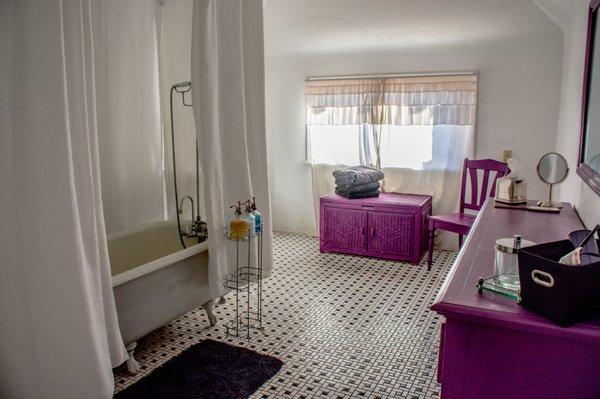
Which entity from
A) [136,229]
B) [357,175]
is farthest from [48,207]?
[357,175]

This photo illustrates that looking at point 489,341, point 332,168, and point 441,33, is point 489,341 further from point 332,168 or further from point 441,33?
point 332,168

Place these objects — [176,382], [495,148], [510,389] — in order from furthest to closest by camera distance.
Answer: [495,148], [176,382], [510,389]

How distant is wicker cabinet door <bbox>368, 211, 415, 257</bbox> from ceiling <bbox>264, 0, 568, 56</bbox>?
5.20 ft

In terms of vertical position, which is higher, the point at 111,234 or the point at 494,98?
the point at 494,98

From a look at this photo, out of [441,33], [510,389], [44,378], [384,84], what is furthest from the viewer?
[384,84]

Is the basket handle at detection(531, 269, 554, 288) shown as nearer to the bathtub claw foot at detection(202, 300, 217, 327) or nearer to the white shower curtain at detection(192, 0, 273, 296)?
the white shower curtain at detection(192, 0, 273, 296)

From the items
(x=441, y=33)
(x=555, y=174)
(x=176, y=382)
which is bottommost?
(x=176, y=382)

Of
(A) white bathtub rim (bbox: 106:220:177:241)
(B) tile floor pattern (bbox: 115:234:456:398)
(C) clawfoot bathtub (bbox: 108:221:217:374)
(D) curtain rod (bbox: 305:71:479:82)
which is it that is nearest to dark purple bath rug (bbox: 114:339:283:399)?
(B) tile floor pattern (bbox: 115:234:456:398)

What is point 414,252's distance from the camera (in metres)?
4.20

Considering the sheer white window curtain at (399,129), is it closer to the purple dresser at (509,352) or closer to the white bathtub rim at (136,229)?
the white bathtub rim at (136,229)

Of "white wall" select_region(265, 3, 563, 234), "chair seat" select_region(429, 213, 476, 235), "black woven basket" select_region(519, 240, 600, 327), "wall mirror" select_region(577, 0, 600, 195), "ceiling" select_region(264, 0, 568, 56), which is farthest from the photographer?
"white wall" select_region(265, 3, 563, 234)

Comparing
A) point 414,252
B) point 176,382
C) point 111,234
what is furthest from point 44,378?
point 414,252

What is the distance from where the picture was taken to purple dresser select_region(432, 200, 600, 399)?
42.8 inches

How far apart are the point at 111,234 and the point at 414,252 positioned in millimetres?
2556
